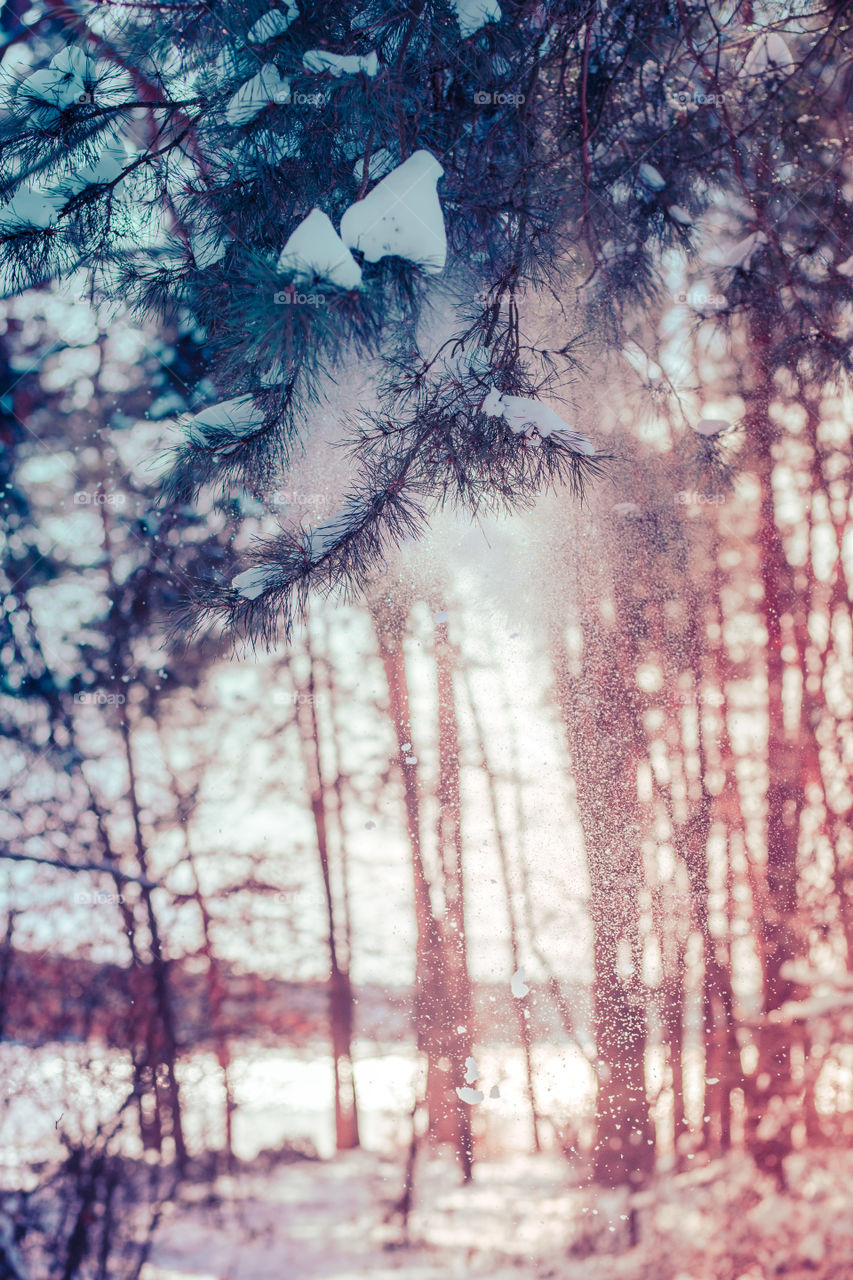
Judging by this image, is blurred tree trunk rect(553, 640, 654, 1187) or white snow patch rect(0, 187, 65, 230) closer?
white snow patch rect(0, 187, 65, 230)

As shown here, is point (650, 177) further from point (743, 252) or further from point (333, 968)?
point (333, 968)

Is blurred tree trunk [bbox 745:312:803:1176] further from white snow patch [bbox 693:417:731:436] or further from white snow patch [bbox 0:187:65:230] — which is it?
white snow patch [bbox 0:187:65:230]

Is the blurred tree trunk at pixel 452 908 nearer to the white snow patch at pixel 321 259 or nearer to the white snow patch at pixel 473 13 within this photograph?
the white snow patch at pixel 321 259

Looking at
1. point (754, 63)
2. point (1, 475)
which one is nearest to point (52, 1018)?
point (1, 475)

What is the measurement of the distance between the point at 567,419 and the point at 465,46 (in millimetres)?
526

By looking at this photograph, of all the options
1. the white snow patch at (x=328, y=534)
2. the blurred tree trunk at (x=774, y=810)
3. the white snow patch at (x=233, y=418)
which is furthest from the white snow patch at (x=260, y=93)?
the blurred tree trunk at (x=774, y=810)

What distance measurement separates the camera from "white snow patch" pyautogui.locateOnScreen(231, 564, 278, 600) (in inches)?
39.6

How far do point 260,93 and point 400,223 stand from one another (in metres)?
0.27

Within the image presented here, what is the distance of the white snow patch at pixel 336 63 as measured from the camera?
79 cm

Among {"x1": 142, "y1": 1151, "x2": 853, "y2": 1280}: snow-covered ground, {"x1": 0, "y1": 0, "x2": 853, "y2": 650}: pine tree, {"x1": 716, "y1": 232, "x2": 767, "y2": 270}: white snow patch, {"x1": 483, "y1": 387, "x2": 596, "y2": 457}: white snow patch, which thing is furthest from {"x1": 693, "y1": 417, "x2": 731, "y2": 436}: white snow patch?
{"x1": 142, "y1": 1151, "x2": 853, "y2": 1280}: snow-covered ground

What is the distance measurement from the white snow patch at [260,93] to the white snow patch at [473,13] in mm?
245

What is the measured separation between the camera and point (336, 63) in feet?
2.61

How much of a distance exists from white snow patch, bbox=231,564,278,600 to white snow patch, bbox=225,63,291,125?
0.59m

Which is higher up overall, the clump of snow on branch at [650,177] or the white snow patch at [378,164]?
the clump of snow on branch at [650,177]
